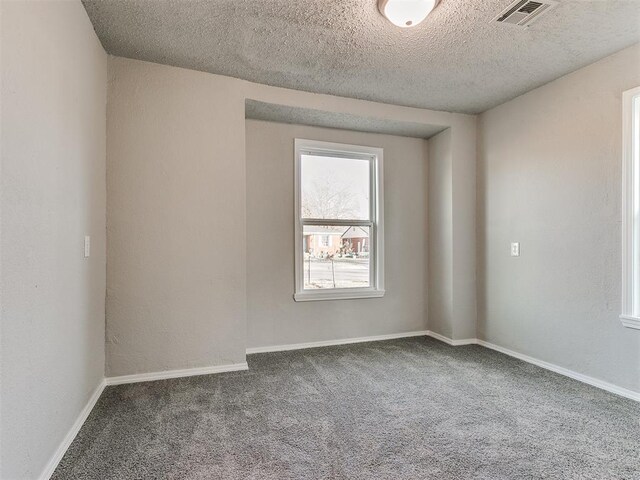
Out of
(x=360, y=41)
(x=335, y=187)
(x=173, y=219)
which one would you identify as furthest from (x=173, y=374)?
(x=360, y=41)

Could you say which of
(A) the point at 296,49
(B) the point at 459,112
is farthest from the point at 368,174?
(A) the point at 296,49

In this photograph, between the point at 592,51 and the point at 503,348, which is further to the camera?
the point at 503,348

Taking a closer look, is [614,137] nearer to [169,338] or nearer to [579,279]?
[579,279]

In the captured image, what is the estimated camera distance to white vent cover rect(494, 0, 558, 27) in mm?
2062

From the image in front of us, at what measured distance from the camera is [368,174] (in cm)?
410

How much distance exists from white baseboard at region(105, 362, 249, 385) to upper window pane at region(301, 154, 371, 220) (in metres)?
1.68

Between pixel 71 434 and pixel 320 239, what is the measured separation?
262 centimetres

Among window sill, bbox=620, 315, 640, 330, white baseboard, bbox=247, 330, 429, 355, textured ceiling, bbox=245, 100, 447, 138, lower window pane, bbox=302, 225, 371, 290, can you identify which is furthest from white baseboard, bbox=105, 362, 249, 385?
window sill, bbox=620, 315, 640, 330

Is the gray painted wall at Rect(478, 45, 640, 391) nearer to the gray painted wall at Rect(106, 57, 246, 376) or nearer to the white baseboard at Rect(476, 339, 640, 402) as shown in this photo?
the white baseboard at Rect(476, 339, 640, 402)

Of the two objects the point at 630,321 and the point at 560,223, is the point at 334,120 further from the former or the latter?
the point at 630,321

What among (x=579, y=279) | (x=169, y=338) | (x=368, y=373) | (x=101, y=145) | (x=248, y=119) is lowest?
(x=368, y=373)

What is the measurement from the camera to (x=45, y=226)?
163cm

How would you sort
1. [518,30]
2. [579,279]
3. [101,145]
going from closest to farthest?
[518,30] < [101,145] < [579,279]

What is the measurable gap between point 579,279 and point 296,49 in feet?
9.57
